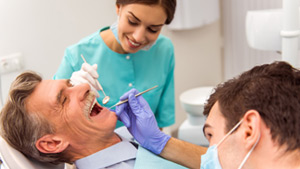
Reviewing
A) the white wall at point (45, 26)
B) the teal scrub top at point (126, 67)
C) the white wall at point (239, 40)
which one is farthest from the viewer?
the white wall at point (239, 40)

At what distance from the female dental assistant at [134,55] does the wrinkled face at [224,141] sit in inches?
23.8

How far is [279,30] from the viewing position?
5.04 ft

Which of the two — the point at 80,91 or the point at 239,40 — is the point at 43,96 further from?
the point at 239,40

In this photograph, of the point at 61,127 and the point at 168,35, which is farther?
the point at 168,35

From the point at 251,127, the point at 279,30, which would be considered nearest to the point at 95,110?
the point at 251,127

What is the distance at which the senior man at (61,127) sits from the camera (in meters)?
1.17

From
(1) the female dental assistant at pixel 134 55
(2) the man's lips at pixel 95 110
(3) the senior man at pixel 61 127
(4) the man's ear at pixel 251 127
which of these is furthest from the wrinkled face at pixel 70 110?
(4) the man's ear at pixel 251 127

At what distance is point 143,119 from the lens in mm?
1356

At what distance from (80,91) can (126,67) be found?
17.2 inches

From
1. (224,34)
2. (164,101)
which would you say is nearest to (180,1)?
(224,34)

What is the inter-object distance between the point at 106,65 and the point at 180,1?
1.30 m

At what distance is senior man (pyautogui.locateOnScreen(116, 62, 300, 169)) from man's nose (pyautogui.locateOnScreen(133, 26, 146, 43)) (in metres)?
0.56

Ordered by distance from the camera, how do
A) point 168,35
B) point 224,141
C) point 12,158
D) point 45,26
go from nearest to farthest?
point 224,141
point 12,158
point 45,26
point 168,35

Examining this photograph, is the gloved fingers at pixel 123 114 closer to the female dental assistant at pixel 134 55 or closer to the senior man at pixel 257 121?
the female dental assistant at pixel 134 55
